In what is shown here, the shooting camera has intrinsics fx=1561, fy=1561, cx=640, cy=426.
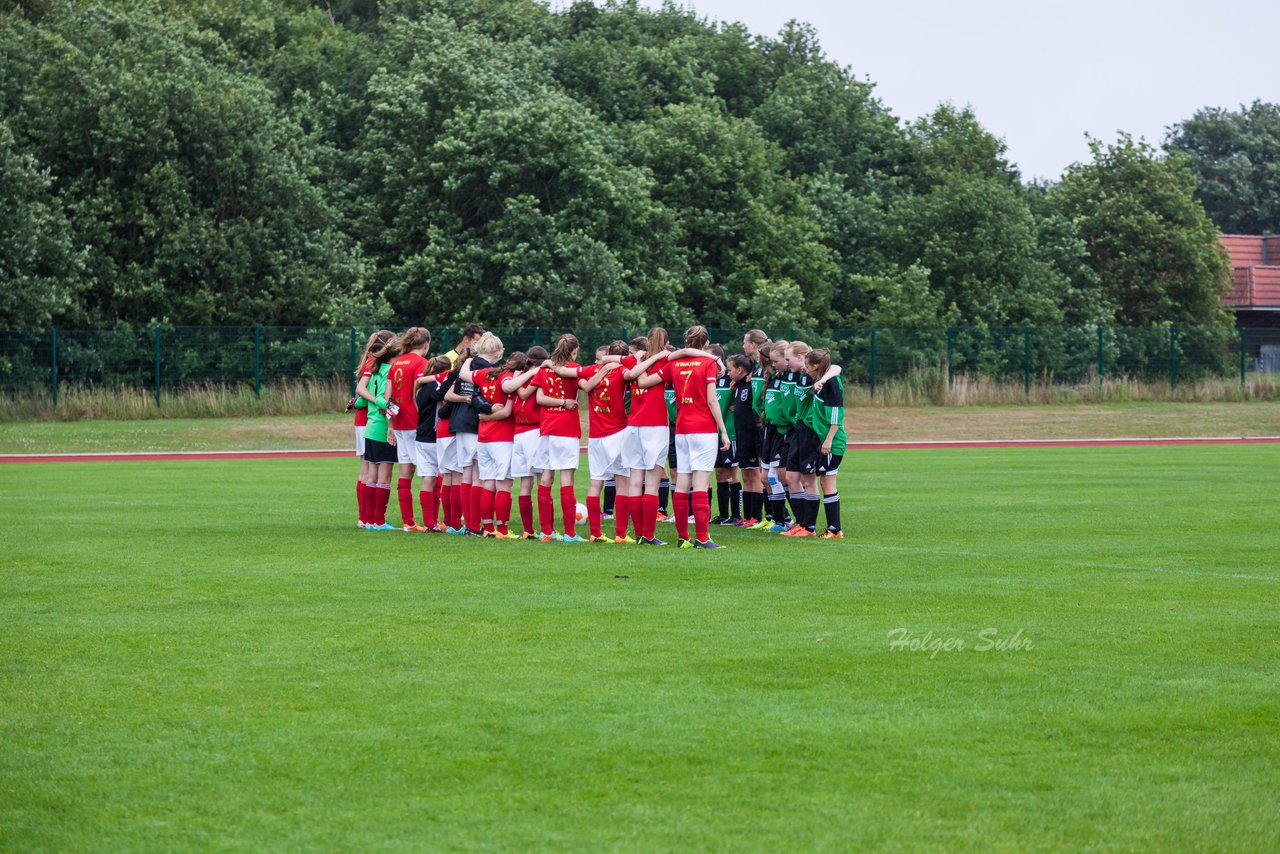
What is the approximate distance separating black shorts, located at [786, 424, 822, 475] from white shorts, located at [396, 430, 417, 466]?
12.2 ft

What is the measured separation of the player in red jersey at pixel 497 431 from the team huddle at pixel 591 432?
0.04 ft

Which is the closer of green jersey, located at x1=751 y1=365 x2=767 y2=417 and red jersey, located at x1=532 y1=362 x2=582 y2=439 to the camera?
red jersey, located at x1=532 y1=362 x2=582 y2=439

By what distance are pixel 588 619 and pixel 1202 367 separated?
44.5 meters

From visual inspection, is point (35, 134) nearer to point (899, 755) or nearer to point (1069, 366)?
point (1069, 366)

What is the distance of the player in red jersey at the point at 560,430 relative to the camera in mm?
14461

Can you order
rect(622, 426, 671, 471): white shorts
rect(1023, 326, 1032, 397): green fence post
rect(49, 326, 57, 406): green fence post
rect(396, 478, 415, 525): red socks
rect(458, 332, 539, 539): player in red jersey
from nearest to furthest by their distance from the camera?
1. rect(622, 426, 671, 471): white shorts
2. rect(458, 332, 539, 539): player in red jersey
3. rect(396, 478, 415, 525): red socks
4. rect(49, 326, 57, 406): green fence post
5. rect(1023, 326, 1032, 397): green fence post

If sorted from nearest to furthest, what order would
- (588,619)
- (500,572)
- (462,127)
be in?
1. (588,619)
2. (500,572)
3. (462,127)

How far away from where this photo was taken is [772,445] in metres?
15.7

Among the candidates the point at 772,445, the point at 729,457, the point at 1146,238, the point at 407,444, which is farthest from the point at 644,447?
the point at 1146,238

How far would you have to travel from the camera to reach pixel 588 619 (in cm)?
982

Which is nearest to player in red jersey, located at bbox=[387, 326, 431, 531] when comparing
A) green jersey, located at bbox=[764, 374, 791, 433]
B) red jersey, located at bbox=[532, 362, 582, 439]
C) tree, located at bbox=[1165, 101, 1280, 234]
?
red jersey, located at bbox=[532, 362, 582, 439]

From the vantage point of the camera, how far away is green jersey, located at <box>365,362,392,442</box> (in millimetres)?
15359

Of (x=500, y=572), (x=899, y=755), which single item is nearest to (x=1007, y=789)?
(x=899, y=755)

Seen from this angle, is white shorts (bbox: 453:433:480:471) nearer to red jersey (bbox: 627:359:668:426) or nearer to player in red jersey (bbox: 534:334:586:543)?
player in red jersey (bbox: 534:334:586:543)
